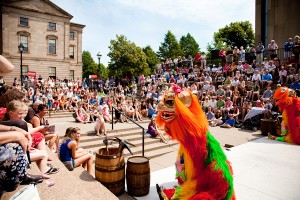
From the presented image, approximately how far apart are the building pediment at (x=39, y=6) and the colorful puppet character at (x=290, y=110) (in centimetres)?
2981

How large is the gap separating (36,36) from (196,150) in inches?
1207

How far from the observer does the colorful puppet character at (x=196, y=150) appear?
8.77 ft

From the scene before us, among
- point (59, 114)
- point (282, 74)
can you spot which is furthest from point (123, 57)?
point (282, 74)

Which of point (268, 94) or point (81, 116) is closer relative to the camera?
point (81, 116)

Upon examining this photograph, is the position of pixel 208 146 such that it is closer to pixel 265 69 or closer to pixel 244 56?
pixel 265 69

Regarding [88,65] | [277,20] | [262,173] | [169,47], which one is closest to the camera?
[262,173]

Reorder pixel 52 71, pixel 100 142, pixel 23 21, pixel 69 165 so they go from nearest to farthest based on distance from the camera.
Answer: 1. pixel 69 165
2. pixel 100 142
3. pixel 23 21
4. pixel 52 71

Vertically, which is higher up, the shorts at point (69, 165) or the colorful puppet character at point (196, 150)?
the colorful puppet character at point (196, 150)

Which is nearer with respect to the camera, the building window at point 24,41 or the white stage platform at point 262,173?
the white stage platform at point 262,173

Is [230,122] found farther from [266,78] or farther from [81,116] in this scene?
[81,116]

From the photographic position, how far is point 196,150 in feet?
8.86

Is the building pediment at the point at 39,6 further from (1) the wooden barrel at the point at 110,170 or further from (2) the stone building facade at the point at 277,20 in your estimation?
(1) the wooden barrel at the point at 110,170

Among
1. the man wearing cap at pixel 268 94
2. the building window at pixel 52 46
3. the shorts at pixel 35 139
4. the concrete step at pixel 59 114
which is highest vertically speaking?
the building window at pixel 52 46

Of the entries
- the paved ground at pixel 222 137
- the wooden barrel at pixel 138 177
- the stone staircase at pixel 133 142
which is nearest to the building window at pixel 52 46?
the paved ground at pixel 222 137
